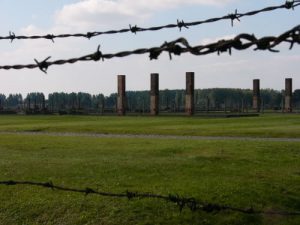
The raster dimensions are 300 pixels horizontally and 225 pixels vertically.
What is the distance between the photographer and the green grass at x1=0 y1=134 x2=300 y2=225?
9523 millimetres

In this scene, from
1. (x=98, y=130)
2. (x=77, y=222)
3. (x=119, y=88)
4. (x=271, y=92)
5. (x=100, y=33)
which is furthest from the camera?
(x=271, y=92)

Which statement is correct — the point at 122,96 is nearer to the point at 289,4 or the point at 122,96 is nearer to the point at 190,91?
the point at 190,91

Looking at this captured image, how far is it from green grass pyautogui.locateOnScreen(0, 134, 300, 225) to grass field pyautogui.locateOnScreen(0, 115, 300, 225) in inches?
0.6

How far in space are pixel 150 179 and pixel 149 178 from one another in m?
0.11

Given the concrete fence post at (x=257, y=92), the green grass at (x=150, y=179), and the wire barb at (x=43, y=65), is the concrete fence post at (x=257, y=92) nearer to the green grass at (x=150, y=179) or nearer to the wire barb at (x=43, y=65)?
the green grass at (x=150, y=179)

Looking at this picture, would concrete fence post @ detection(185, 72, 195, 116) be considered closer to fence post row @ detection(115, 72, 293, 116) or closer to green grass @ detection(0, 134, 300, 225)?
fence post row @ detection(115, 72, 293, 116)

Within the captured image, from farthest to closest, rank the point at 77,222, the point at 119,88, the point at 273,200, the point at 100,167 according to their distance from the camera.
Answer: the point at 119,88 → the point at 100,167 → the point at 273,200 → the point at 77,222

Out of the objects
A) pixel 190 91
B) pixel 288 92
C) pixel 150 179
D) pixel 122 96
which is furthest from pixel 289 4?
pixel 288 92

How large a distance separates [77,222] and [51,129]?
22.1 meters

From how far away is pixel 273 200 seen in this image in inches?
422

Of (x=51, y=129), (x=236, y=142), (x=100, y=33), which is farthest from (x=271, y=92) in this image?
(x=100, y=33)

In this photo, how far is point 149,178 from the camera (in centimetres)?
1208

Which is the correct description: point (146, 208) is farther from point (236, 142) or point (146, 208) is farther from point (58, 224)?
point (236, 142)

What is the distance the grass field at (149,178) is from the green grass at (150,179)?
2 cm
